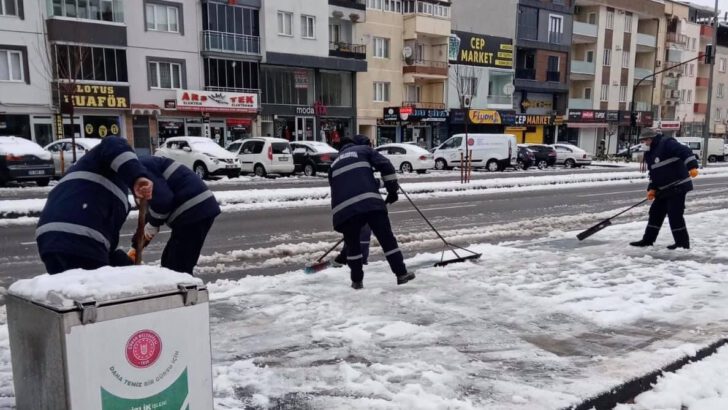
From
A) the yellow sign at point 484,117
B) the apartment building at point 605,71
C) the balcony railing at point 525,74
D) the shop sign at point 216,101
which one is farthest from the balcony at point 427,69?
the apartment building at point 605,71

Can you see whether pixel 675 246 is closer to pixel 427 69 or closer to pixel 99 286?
pixel 99 286

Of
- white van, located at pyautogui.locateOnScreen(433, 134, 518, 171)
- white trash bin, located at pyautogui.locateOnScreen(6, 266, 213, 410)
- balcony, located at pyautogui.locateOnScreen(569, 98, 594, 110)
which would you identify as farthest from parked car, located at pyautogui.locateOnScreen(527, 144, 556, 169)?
white trash bin, located at pyautogui.locateOnScreen(6, 266, 213, 410)

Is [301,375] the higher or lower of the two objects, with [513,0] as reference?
lower

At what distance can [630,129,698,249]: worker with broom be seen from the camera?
25.3ft

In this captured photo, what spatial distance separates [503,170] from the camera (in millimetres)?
29938

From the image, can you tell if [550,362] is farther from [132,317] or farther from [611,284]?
[132,317]

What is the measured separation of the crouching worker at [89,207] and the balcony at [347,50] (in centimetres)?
3553

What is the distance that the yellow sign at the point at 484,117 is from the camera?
43438 mm

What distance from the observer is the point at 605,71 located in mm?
53938

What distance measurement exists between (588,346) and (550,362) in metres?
0.49

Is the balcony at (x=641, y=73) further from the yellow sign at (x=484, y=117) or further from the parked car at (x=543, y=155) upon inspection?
the parked car at (x=543, y=155)

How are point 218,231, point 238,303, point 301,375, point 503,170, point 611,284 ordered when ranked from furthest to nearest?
1. point 503,170
2. point 218,231
3. point 611,284
4. point 238,303
5. point 301,375

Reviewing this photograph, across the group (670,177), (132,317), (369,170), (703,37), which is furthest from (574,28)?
(132,317)

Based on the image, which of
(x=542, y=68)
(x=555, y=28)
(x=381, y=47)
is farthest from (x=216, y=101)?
(x=555, y=28)
